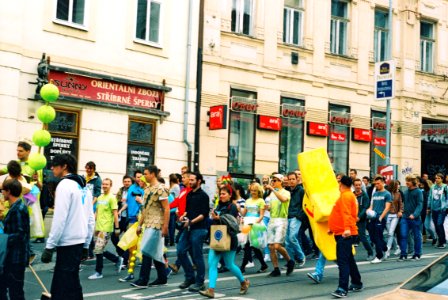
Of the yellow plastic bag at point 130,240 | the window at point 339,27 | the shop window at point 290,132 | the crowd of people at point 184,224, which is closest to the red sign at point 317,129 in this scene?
the shop window at point 290,132

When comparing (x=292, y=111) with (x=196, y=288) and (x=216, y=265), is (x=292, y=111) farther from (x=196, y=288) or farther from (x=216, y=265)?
(x=216, y=265)

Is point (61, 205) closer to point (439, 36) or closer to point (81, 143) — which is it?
point (81, 143)

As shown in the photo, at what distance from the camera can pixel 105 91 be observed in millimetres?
19000

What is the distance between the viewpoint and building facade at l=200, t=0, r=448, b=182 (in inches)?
869

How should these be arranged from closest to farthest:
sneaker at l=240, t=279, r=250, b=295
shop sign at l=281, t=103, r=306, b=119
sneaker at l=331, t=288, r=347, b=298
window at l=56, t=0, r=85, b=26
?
sneaker at l=331, t=288, r=347, b=298, sneaker at l=240, t=279, r=250, b=295, window at l=56, t=0, r=85, b=26, shop sign at l=281, t=103, r=306, b=119

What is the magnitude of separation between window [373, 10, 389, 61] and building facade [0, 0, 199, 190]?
885 centimetres

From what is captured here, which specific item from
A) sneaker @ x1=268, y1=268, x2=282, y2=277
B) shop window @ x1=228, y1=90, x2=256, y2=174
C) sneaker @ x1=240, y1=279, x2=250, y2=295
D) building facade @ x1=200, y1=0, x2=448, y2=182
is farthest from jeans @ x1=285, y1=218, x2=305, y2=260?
shop window @ x1=228, y1=90, x2=256, y2=174

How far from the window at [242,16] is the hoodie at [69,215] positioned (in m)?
15.6

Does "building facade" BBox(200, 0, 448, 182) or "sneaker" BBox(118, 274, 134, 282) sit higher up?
"building facade" BBox(200, 0, 448, 182)

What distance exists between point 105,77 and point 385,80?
937cm

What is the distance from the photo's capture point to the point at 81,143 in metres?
18.4

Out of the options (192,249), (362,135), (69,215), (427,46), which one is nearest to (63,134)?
(192,249)

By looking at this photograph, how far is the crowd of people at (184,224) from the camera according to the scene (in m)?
7.78

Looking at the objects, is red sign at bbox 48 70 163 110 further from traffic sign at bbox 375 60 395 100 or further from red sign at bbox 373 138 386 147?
red sign at bbox 373 138 386 147
